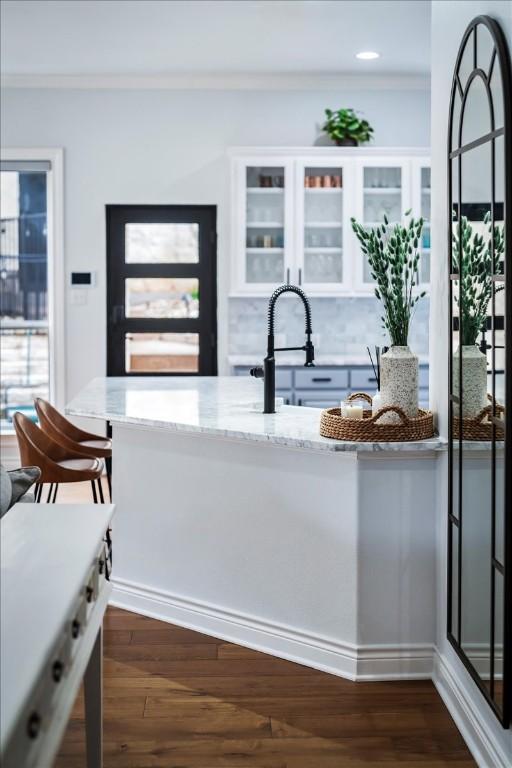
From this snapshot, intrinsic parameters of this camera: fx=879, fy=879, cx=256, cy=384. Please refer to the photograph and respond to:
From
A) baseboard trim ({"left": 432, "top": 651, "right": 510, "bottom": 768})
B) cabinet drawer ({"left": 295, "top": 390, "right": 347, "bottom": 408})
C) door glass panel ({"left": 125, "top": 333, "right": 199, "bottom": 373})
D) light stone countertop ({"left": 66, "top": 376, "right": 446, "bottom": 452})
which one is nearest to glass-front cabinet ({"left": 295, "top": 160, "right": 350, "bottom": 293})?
cabinet drawer ({"left": 295, "top": 390, "right": 347, "bottom": 408})

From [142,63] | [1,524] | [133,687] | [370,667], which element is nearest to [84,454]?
[133,687]

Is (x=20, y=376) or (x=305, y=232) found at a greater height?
(x=305, y=232)

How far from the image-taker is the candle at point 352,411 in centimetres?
298

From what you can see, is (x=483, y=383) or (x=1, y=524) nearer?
(x=1, y=524)

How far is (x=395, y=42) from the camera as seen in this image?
5.63 m

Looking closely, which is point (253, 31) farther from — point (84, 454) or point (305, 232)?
point (84, 454)

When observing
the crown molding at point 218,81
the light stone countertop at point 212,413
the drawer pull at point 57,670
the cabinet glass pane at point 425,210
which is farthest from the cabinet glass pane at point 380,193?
the drawer pull at point 57,670

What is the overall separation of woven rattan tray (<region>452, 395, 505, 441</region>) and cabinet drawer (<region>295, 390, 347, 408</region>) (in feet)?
11.1

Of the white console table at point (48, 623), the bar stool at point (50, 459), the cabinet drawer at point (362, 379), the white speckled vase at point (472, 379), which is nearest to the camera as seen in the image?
the white console table at point (48, 623)

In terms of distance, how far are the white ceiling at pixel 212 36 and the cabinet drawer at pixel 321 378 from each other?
215 cm

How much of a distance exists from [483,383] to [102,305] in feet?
15.3

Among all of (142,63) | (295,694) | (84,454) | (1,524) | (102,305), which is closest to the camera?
(1,524)

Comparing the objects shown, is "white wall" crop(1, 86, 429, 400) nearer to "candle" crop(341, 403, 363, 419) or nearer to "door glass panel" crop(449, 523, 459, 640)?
"candle" crop(341, 403, 363, 419)

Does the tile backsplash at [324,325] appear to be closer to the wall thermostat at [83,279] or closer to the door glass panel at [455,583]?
the wall thermostat at [83,279]
